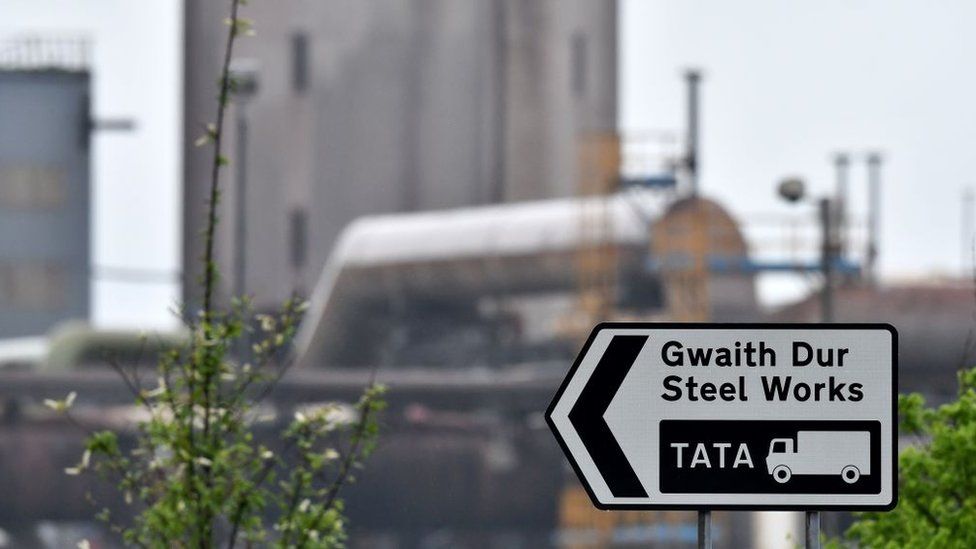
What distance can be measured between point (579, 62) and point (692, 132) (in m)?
12.7

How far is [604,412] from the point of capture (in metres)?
6.30

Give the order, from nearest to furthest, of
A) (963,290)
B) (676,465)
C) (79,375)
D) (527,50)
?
(676,465)
(963,290)
(79,375)
(527,50)

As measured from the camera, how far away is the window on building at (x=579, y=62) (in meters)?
67.1

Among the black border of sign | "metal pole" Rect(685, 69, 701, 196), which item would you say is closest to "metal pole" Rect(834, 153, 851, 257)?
"metal pole" Rect(685, 69, 701, 196)

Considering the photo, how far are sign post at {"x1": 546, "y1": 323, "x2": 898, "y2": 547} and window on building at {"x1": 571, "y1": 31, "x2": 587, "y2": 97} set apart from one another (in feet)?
200

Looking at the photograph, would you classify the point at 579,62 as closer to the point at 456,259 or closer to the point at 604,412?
the point at 456,259

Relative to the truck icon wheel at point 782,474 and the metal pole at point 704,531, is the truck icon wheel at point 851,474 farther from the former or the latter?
the metal pole at point 704,531

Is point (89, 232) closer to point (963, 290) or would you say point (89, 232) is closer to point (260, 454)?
point (963, 290)

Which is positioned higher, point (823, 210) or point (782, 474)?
point (782, 474)

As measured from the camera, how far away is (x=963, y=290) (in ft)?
166

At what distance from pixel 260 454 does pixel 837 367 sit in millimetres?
4737

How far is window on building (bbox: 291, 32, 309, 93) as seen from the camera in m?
68.9

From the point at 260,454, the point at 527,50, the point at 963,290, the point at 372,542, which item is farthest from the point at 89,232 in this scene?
the point at 260,454

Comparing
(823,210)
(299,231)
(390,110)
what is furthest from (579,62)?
(823,210)
